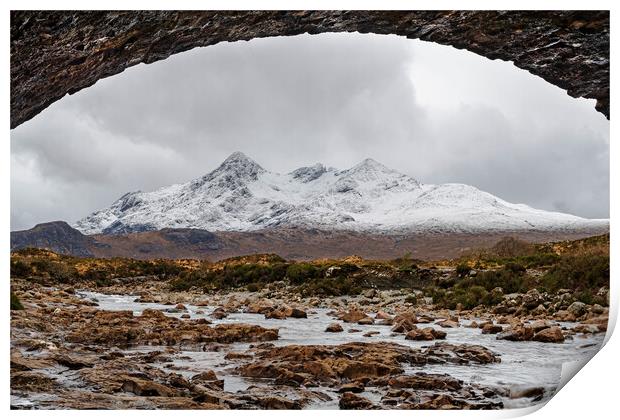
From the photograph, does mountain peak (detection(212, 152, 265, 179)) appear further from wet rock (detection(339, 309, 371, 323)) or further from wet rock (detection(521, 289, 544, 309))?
wet rock (detection(521, 289, 544, 309))

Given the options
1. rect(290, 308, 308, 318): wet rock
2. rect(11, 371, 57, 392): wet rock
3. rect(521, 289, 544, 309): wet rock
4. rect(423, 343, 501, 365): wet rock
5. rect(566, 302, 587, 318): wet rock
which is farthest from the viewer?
rect(290, 308, 308, 318): wet rock

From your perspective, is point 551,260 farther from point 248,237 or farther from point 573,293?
point 248,237

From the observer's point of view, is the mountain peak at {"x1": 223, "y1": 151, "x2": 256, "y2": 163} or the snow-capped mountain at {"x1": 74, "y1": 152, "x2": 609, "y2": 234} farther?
the snow-capped mountain at {"x1": 74, "y1": 152, "x2": 609, "y2": 234}

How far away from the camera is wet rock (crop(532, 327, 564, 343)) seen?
804 centimetres

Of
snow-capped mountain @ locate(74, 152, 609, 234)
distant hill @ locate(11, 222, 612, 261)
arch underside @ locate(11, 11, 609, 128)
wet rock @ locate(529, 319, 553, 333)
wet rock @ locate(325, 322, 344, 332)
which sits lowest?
wet rock @ locate(325, 322, 344, 332)

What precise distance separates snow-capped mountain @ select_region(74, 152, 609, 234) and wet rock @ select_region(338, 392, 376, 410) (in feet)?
17.5

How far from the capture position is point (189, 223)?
11.1 metres

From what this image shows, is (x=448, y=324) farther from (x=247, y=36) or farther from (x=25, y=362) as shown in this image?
(x=25, y=362)

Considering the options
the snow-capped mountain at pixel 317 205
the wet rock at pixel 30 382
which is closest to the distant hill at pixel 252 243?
the snow-capped mountain at pixel 317 205

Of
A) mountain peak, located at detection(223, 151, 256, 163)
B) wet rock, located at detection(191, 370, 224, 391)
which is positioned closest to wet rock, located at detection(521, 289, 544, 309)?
mountain peak, located at detection(223, 151, 256, 163)

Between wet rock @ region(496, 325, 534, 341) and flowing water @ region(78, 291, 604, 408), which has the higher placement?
wet rock @ region(496, 325, 534, 341)

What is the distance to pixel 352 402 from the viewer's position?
570 cm

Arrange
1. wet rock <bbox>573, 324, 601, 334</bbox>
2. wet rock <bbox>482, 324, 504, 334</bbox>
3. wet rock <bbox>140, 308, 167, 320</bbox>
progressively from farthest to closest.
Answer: wet rock <bbox>140, 308, 167, 320</bbox> < wet rock <bbox>482, 324, 504, 334</bbox> < wet rock <bbox>573, 324, 601, 334</bbox>

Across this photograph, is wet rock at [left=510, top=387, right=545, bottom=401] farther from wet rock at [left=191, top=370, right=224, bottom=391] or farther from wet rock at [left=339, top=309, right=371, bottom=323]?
wet rock at [left=339, top=309, right=371, bottom=323]
